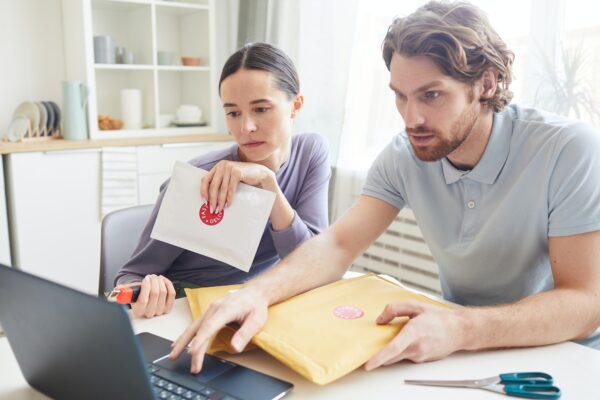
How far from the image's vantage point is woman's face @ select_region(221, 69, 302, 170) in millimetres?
1440

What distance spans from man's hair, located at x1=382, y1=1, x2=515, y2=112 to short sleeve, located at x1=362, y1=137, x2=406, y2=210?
0.82ft

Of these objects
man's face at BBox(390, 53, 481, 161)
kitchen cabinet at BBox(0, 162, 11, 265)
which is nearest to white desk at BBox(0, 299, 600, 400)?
man's face at BBox(390, 53, 481, 161)

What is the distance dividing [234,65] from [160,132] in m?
1.72

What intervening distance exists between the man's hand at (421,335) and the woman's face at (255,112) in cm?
69

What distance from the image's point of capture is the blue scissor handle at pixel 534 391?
763 millimetres

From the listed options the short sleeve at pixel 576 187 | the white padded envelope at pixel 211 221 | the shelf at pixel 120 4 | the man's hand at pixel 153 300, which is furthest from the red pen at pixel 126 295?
the shelf at pixel 120 4

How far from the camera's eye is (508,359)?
893 millimetres

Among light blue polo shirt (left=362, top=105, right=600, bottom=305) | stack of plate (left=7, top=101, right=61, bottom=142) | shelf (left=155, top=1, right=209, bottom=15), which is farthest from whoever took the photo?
shelf (left=155, top=1, right=209, bottom=15)

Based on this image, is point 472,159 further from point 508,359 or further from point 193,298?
point 193,298

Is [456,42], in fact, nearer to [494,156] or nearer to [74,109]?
[494,156]

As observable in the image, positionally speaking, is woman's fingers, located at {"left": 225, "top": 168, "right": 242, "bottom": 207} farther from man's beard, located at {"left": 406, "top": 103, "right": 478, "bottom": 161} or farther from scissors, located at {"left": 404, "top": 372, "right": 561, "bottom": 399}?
scissors, located at {"left": 404, "top": 372, "right": 561, "bottom": 399}

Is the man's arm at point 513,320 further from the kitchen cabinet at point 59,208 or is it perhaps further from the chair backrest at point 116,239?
the kitchen cabinet at point 59,208

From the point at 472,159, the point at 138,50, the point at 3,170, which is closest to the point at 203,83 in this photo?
the point at 138,50

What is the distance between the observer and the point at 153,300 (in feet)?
3.56
